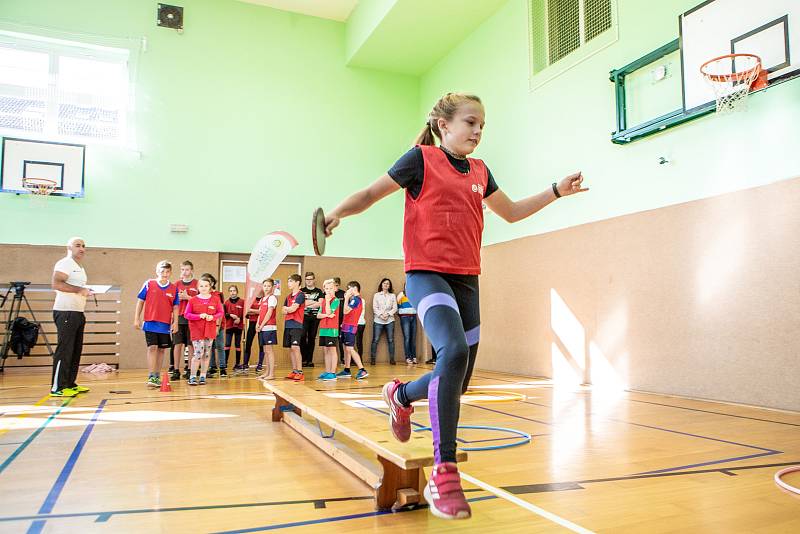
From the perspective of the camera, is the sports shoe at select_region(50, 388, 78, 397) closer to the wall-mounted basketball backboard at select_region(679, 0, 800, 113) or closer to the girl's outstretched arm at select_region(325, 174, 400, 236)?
the girl's outstretched arm at select_region(325, 174, 400, 236)

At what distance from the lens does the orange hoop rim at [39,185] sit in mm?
9914

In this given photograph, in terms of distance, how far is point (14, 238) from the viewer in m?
10.0

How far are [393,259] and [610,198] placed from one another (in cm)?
585

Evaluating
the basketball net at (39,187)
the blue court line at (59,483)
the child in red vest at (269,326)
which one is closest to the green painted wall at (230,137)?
the basketball net at (39,187)

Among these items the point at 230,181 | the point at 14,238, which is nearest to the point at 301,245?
the point at 230,181

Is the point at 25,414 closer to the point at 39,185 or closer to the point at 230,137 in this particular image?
the point at 39,185

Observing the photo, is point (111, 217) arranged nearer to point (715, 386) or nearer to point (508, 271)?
point (508, 271)

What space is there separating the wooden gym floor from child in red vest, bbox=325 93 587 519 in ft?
1.72

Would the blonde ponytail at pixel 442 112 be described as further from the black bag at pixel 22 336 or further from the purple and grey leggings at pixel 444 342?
the black bag at pixel 22 336

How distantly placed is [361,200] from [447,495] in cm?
124

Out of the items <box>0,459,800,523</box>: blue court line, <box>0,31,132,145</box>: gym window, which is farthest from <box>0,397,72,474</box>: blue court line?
<box>0,31,132,145</box>: gym window

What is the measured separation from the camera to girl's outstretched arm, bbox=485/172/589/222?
9.21ft

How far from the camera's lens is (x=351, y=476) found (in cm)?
306

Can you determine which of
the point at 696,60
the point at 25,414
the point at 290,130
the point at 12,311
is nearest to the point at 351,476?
the point at 25,414
